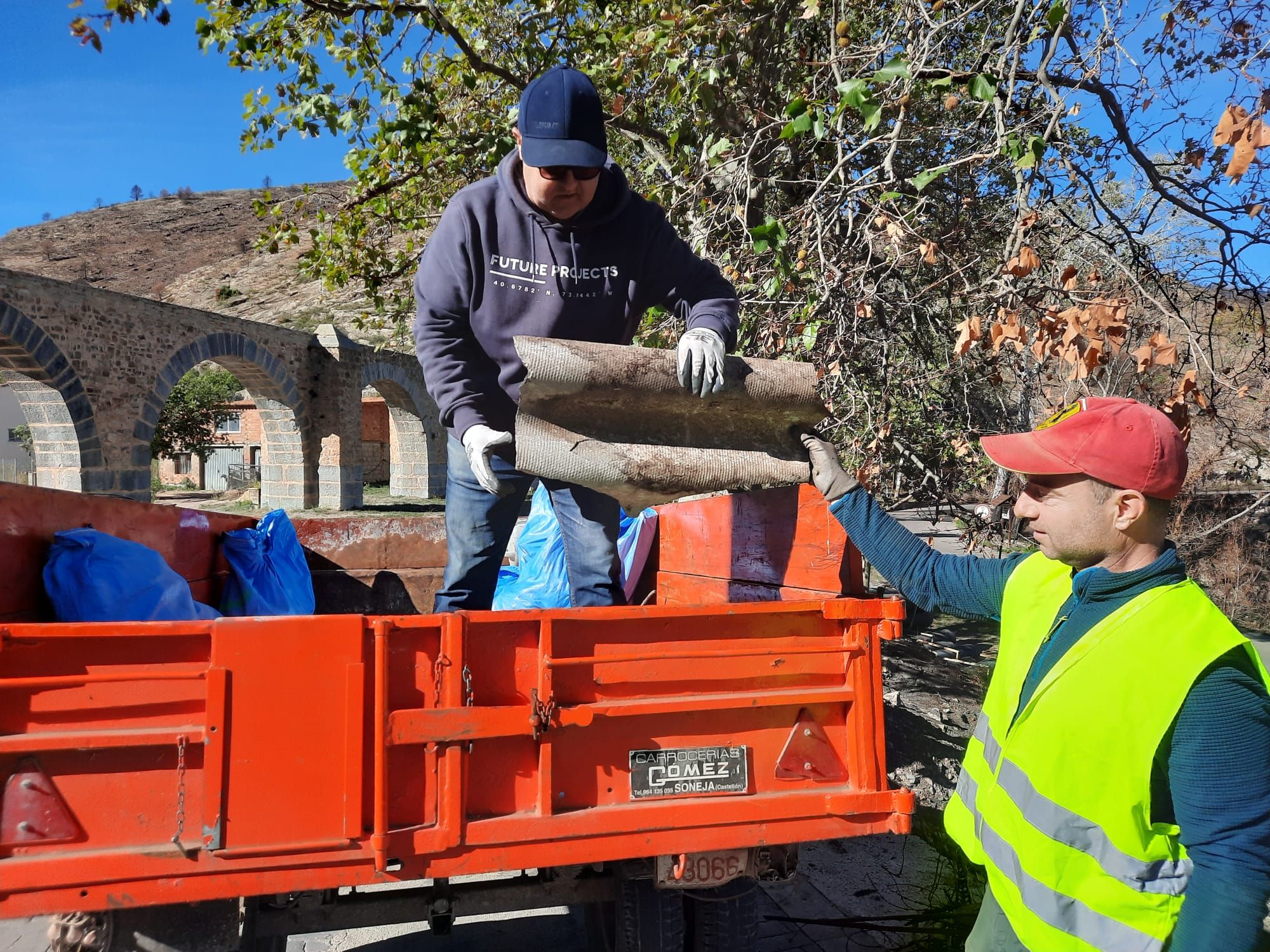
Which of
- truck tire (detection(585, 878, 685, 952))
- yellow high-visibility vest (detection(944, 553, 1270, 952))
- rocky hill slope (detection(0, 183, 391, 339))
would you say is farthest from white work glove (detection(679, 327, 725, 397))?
rocky hill slope (detection(0, 183, 391, 339))

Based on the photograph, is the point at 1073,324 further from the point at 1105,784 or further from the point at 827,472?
the point at 1105,784

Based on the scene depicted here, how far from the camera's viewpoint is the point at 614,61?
6.02 metres

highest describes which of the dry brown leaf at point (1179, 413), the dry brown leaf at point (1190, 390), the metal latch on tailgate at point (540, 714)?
the dry brown leaf at point (1190, 390)

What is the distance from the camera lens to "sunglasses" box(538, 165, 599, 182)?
7.95 ft

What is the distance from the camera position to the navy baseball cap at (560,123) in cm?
237

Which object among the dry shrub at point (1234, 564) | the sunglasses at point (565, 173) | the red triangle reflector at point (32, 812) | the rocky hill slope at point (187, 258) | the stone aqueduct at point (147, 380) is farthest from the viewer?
the rocky hill slope at point (187, 258)

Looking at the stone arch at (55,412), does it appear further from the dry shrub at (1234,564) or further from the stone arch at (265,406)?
the dry shrub at (1234,564)

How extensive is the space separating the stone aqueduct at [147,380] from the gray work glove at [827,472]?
13.4 m

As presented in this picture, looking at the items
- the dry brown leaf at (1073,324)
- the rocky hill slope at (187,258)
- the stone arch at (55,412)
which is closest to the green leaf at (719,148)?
the dry brown leaf at (1073,324)

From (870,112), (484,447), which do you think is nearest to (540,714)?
(484,447)

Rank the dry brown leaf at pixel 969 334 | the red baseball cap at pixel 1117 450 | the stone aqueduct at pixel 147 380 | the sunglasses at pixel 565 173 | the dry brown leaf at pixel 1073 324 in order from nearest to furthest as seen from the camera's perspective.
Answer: the red baseball cap at pixel 1117 450
the sunglasses at pixel 565 173
the dry brown leaf at pixel 1073 324
the dry brown leaf at pixel 969 334
the stone aqueduct at pixel 147 380

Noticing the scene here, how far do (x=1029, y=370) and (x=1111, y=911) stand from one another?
4.17 metres

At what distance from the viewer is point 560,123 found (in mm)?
2381

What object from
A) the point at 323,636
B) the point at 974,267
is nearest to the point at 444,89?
the point at 974,267
